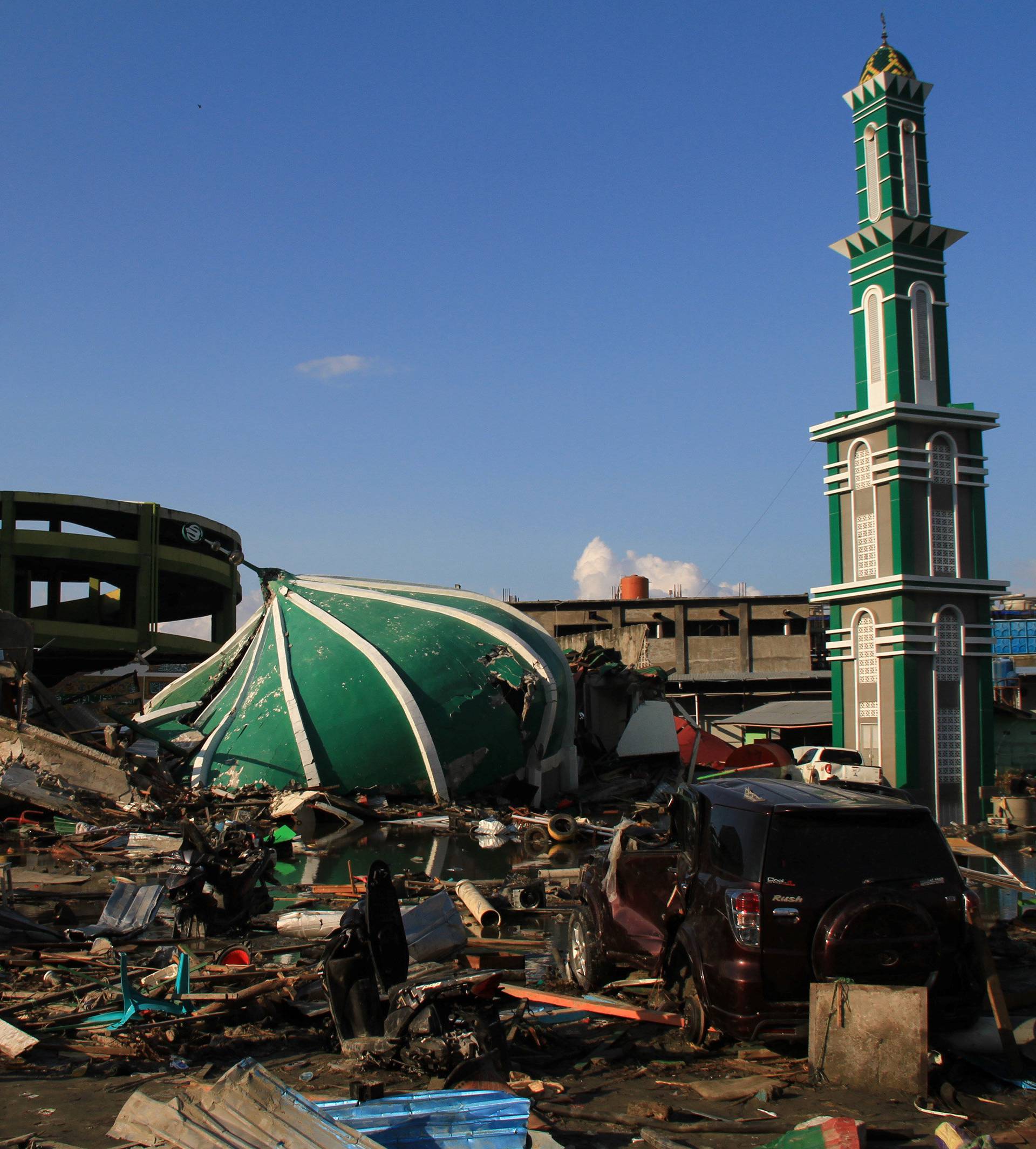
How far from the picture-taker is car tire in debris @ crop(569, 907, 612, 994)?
7770 mm

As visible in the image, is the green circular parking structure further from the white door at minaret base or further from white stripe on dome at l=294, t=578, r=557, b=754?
the white door at minaret base

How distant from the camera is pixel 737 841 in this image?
628 cm

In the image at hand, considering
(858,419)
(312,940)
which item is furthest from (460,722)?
(312,940)

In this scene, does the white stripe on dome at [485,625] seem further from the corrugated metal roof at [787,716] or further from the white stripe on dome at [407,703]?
the corrugated metal roof at [787,716]

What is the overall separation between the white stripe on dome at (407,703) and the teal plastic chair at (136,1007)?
59.7 ft

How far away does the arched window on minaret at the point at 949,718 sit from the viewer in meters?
22.0

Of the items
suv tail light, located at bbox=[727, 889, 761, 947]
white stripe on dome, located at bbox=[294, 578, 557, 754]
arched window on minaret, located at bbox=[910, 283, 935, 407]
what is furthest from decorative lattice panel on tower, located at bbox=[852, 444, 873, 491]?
suv tail light, located at bbox=[727, 889, 761, 947]

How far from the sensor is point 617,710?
35.9m

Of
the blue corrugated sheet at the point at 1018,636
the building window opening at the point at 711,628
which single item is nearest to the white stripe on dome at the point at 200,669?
the building window opening at the point at 711,628

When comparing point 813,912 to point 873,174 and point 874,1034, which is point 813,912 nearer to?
point 874,1034

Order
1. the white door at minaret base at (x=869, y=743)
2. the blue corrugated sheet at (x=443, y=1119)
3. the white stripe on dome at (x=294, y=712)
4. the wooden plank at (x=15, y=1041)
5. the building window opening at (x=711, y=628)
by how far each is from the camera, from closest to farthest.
→ the blue corrugated sheet at (x=443, y=1119)
the wooden plank at (x=15, y=1041)
the white door at minaret base at (x=869, y=743)
the white stripe on dome at (x=294, y=712)
the building window opening at (x=711, y=628)

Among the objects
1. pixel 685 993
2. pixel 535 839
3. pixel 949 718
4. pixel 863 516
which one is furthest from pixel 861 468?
pixel 685 993

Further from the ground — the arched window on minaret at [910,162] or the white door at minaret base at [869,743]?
the arched window on minaret at [910,162]

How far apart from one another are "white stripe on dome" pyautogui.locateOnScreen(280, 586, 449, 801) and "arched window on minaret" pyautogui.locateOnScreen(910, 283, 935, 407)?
13.2m
